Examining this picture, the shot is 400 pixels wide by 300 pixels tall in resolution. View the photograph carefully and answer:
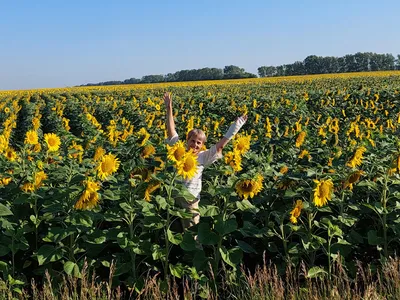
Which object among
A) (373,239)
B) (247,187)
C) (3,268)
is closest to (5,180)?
(3,268)

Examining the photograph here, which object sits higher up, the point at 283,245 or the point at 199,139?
the point at 199,139

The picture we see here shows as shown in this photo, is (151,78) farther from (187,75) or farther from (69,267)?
(69,267)

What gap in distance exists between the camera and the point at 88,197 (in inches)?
116

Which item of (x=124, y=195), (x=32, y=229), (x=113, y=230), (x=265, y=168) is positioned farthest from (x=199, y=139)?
(x=32, y=229)

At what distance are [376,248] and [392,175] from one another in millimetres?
619

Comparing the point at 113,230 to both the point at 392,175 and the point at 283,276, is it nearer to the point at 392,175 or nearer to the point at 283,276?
the point at 283,276

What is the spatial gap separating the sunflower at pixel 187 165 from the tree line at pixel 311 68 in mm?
70352

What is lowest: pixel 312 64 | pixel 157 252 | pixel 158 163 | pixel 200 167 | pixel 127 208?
pixel 157 252

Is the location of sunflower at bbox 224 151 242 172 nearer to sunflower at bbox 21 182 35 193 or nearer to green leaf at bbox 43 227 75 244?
green leaf at bbox 43 227 75 244

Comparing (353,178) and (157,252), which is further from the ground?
(353,178)

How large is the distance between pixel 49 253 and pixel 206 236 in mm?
1094

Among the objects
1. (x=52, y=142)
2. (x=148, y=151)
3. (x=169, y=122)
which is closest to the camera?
(x=148, y=151)

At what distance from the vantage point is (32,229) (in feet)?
10.9

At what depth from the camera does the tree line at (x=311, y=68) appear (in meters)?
76.0
